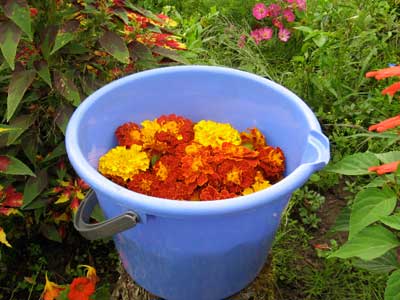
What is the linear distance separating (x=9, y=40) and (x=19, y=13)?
0.07 m

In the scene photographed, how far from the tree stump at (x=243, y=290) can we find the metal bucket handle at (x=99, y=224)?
322mm

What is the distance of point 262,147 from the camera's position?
4.53 feet

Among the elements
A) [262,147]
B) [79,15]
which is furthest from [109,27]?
[262,147]

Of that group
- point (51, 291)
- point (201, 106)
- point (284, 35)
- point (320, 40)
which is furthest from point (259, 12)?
point (51, 291)

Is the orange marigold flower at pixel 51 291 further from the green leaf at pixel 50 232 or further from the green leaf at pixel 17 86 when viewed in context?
the green leaf at pixel 17 86

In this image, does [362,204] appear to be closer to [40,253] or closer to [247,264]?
[247,264]

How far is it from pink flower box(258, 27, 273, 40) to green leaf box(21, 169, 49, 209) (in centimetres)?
134

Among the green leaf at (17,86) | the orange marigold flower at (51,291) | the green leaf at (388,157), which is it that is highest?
the green leaf at (17,86)

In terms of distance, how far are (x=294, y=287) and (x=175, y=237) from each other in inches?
28.8

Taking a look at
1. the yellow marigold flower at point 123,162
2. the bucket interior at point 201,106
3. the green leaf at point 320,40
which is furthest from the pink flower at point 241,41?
the yellow marigold flower at point 123,162

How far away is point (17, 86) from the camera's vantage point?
133 centimetres

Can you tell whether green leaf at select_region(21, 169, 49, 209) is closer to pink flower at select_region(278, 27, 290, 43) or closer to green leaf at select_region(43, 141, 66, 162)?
green leaf at select_region(43, 141, 66, 162)

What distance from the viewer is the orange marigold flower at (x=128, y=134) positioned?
1362 millimetres

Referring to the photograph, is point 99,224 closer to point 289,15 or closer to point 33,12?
point 33,12
